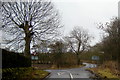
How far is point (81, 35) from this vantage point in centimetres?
7694

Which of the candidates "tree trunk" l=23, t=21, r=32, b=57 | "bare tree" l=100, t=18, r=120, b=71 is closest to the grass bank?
"bare tree" l=100, t=18, r=120, b=71

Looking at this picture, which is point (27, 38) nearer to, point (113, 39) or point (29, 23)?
point (29, 23)

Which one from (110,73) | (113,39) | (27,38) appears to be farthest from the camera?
(113,39)

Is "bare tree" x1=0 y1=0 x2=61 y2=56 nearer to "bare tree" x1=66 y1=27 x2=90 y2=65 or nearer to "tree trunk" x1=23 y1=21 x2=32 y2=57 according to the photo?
"tree trunk" x1=23 y1=21 x2=32 y2=57

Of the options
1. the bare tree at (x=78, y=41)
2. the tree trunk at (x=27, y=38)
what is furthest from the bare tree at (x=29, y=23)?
the bare tree at (x=78, y=41)

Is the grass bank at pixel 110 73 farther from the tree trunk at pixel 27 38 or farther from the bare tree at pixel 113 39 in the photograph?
the tree trunk at pixel 27 38

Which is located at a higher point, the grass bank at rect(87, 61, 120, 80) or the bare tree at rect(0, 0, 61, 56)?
the bare tree at rect(0, 0, 61, 56)

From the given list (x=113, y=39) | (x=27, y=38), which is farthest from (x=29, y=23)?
(x=113, y=39)

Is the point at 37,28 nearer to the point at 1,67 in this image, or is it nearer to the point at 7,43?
the point at 7,43

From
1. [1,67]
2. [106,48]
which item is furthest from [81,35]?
[1,67]

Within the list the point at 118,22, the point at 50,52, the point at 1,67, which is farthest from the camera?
the point at 50,52

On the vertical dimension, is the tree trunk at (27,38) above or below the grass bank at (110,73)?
above

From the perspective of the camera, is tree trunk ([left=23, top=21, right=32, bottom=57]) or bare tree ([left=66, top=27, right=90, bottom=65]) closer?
tree trunk ([left=23, top=21, right=32, bottom=57])

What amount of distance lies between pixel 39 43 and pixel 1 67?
→ 17.0m
